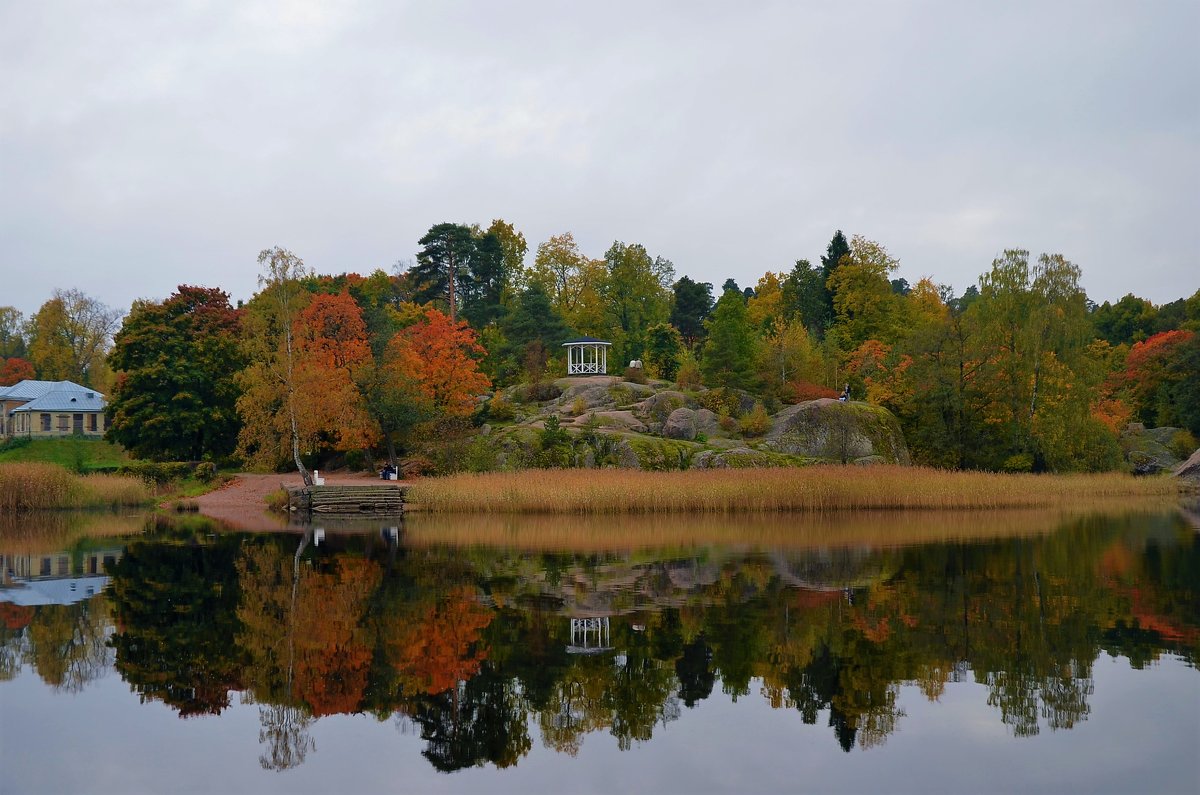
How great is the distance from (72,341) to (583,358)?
57.1 metres

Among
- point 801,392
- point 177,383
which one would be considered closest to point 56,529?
point 177,383

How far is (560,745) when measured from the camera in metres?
8.86

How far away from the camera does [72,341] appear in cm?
8712

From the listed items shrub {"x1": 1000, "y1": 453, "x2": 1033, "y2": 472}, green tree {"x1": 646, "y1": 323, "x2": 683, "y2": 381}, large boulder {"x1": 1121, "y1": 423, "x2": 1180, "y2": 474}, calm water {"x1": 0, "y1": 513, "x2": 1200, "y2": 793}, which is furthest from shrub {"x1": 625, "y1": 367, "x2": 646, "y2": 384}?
calm water {"x1": 0, "y1": 513, "x2": 1200, "y2": 793}

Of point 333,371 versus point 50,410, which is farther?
point 50,410

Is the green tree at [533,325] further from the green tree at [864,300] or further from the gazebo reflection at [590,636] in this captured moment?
the gazebo reflection at [590,636]

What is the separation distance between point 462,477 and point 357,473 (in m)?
11.2

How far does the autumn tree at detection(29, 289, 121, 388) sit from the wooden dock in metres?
58.6

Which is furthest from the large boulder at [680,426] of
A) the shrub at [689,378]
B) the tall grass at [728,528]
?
Result: the tall grass at [728,528]

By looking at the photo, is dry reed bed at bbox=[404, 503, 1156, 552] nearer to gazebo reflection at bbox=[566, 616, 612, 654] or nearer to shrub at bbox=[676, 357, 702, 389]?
gazebo reflection at bbox=[566, 616, 612, 654]

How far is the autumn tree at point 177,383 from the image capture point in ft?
152

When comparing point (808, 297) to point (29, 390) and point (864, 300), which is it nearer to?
point (864, 300)

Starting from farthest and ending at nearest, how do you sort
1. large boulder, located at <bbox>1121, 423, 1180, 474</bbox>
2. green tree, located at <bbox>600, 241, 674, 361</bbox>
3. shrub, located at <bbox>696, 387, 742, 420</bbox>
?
green tree, located at <bbox>600, 241, 674, 361</bbox> → large boulder, located at <bbox>1121, 423, 1180, 474</bbox> → shrub, located at <bbox>696, 387, 742, 420</bbox>

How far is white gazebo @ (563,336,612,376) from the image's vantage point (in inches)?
2216
